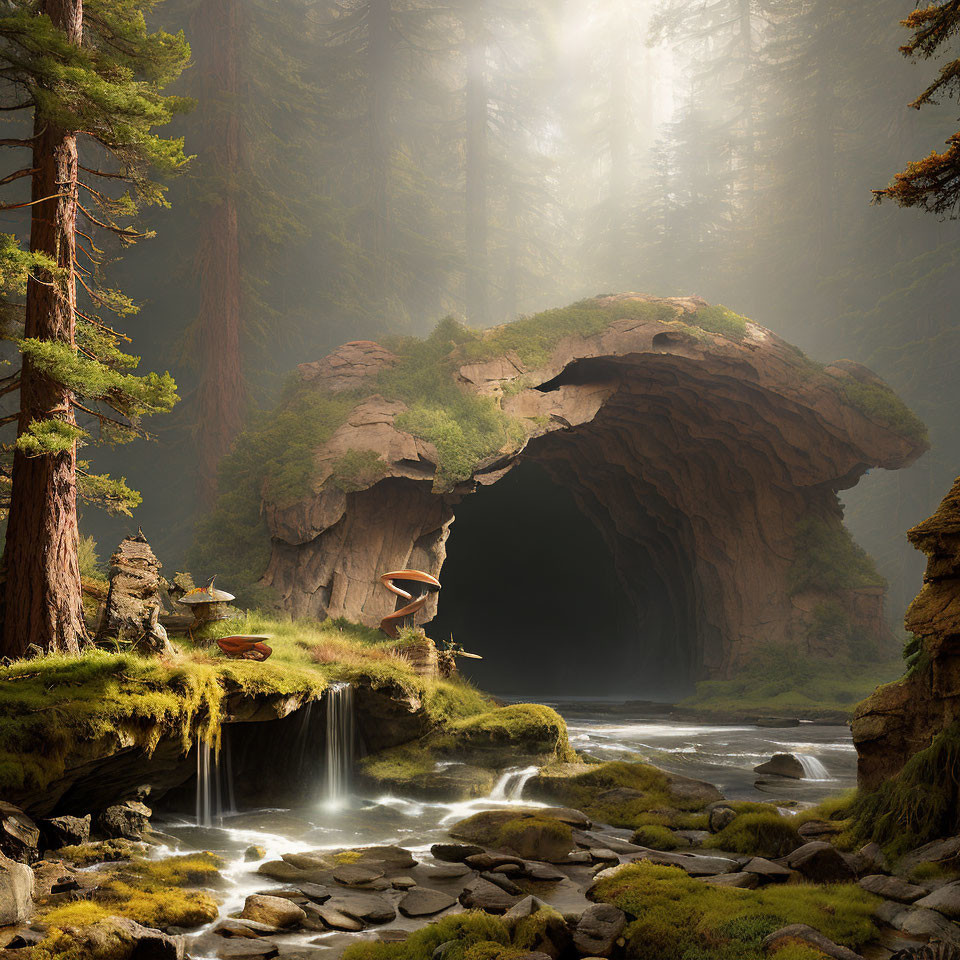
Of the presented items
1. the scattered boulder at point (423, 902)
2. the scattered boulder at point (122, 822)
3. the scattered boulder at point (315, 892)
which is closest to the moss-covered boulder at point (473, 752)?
the scattered boulder at point (122, 822)

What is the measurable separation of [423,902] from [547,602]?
1069 inches

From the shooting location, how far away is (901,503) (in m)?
39.1

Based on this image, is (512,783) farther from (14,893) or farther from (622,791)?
(14,893)

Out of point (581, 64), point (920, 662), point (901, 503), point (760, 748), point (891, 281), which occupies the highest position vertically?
point (581, 64)

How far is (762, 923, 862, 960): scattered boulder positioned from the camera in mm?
5336

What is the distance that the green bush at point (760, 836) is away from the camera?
848 cm

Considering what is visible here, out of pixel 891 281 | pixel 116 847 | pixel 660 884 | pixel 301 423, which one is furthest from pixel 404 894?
pixel 891 281

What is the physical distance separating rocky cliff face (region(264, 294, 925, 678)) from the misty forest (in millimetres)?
127

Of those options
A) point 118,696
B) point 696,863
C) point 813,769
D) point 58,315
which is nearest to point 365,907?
point 118,696

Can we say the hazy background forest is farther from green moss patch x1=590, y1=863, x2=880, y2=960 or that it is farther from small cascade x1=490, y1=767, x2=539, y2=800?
green moss patch x1=590, y1=863, x2=880, y2=960

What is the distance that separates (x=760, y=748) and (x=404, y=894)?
10.9 meters

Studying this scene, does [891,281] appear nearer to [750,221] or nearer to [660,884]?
[750,221]

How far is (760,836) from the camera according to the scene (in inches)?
341

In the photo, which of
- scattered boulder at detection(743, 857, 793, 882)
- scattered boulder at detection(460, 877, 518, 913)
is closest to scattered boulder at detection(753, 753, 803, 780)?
scattered boulder at detection(743, 857, 793, 882)
